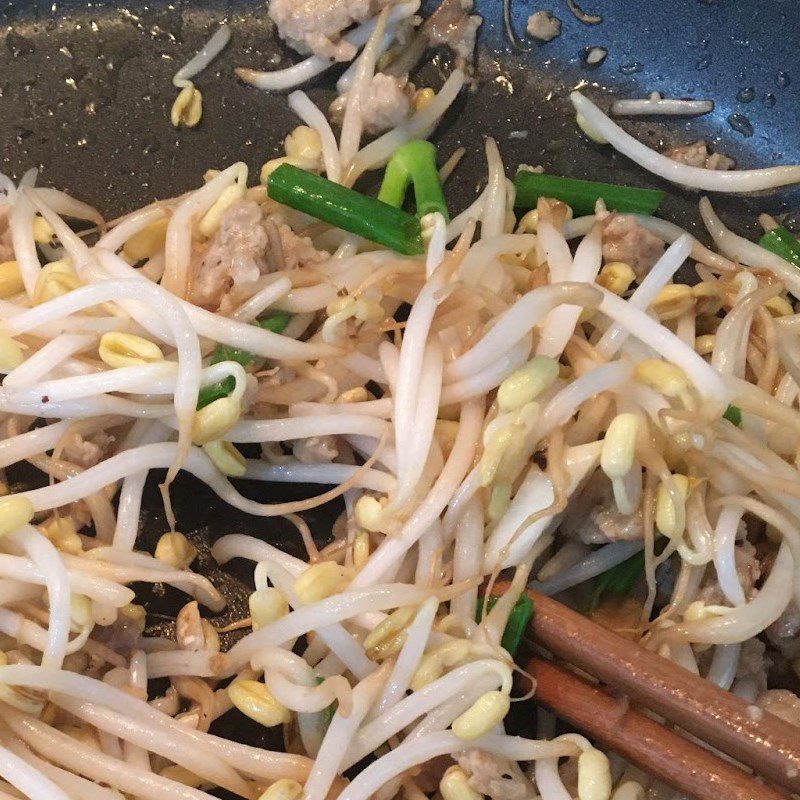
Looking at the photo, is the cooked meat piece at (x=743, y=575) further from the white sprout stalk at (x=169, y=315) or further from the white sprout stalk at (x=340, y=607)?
the white sprout stalk at (x=169, y=315)

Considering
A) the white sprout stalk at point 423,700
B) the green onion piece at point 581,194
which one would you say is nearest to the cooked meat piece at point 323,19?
the green onion piece at point 581,194

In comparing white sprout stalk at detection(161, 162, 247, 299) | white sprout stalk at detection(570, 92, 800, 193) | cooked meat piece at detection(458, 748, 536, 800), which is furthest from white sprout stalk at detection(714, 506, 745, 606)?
white sprout stalk at detection(161, 162, 247, 299)

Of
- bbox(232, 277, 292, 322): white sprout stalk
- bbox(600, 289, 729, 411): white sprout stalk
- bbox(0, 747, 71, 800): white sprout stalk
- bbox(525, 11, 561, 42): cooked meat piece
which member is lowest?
bbox(0, 747, 71, 800): white sprout stalk

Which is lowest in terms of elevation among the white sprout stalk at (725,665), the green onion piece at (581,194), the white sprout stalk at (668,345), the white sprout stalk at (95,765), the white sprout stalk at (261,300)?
the white sprout stalk at (95,765)

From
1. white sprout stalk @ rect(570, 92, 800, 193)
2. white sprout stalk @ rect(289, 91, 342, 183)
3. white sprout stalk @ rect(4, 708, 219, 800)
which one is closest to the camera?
white sprout stalk @ rect(4, 708, 219, 800)

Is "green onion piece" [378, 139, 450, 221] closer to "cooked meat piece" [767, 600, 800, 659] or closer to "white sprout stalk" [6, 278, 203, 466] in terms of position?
"white sprout stalk" [6, 278, 203, 466]

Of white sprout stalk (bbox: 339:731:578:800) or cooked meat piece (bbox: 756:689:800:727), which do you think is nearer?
white sprout stalk (bbox: 339:731:578:800)
